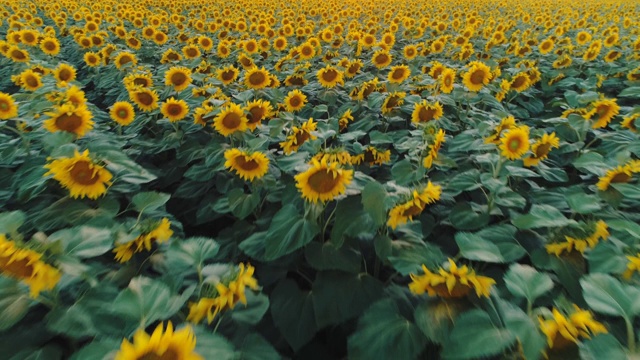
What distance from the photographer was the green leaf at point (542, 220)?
55.7 inches

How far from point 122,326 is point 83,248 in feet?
1.07

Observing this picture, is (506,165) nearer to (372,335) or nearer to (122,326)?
(372,335)

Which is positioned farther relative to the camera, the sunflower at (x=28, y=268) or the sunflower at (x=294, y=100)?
the sunflower at (x=294, y=100)

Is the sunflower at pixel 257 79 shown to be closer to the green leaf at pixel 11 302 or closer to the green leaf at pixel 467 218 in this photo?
the green leaf at pixel 467 218

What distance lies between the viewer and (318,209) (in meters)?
1.63

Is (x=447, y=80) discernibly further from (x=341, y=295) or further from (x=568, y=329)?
(x=568, y=329)

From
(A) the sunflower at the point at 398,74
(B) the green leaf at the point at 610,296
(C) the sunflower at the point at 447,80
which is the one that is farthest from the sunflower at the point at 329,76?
(B) the green leaf at the point at 610,296

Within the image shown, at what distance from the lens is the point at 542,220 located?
4.72 feet

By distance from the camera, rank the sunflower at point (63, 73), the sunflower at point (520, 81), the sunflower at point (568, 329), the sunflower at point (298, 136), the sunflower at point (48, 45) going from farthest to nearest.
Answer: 1. the sunflower at point (48, 45)
2. the sunflower at point (63, 73)
3. the sunflower at point (520, 81)
4. the sunflower at point (298, 136)
5. the sunflower at point (568, 329)

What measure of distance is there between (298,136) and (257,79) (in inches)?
58.0

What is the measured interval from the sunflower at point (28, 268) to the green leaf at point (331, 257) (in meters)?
0.89

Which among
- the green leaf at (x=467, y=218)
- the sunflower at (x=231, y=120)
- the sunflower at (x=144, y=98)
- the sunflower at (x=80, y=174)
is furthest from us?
the sunflower at (x=144, y=98)

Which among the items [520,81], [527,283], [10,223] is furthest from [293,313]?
[520,81]

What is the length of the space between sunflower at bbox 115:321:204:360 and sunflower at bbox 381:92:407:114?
2.48 metres
